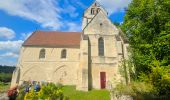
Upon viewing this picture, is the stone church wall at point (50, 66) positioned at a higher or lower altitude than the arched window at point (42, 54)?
lower

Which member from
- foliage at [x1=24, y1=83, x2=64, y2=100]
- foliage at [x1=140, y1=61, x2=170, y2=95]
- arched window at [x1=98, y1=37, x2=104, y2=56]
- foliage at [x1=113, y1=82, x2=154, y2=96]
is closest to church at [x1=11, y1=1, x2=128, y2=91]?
arched window at [x1=98, y1=37, x2=104, y2=56]

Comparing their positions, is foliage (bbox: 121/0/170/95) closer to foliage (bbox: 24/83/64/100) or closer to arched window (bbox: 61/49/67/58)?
foliage (bbox: 24/83/64/100)

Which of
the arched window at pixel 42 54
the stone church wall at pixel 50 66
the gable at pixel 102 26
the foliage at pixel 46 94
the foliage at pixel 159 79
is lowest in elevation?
the foliage at pixel 46 94

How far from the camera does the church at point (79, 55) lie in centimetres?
2800

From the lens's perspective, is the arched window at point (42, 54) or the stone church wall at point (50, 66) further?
the arched window at point (42, 54)

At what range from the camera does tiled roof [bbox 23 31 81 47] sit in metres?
37.7

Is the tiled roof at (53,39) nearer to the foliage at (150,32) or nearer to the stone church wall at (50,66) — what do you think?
the stone church wall at (50,66)

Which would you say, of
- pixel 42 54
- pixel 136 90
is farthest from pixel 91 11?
pixel 136 90

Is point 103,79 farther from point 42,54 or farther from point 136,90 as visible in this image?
point 42,54

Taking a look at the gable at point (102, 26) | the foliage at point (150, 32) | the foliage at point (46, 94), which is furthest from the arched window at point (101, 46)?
the foliage at point (46, 94)

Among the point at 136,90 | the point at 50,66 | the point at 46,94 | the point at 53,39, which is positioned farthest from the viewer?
the point at 53,39

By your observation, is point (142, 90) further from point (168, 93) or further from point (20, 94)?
point (20, 94)

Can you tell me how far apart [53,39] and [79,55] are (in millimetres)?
6960

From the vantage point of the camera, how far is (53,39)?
128 ft
